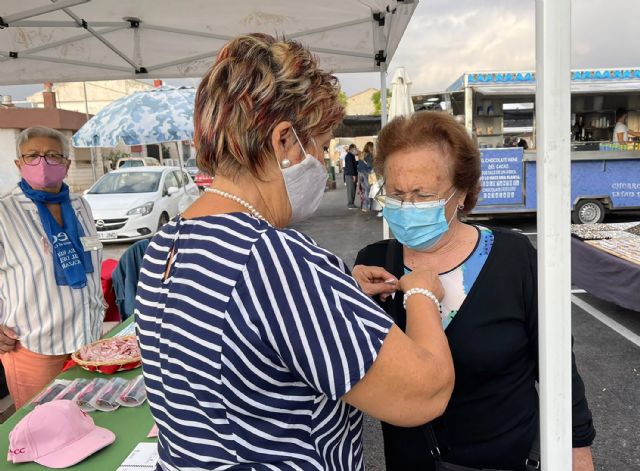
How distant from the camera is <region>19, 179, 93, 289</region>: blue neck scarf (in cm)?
271

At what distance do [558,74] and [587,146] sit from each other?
1117 cm

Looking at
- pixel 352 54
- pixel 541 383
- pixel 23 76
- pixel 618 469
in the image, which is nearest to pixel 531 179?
pixel 352 54

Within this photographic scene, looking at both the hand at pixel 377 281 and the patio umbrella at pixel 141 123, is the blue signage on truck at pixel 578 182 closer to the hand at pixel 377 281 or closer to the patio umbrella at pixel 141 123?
the patio umbrella at pixel 141 123

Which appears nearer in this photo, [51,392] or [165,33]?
[51,392]

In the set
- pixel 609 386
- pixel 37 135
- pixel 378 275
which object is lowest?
pixel 609 386

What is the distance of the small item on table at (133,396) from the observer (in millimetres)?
2031

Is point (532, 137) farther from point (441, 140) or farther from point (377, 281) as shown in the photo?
point (377, 281)

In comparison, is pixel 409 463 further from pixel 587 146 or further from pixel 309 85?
pixel 587 146

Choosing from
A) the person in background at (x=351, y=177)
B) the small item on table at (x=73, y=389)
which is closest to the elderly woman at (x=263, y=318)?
the small item on table at (x=73, y=389)

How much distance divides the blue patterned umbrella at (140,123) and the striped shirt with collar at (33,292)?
2.90 m

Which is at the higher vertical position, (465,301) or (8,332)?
(465,301)

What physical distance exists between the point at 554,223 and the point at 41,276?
8.68ft

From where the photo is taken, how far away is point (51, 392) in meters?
2.13

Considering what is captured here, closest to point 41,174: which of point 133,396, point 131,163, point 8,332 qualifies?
point 8,332
